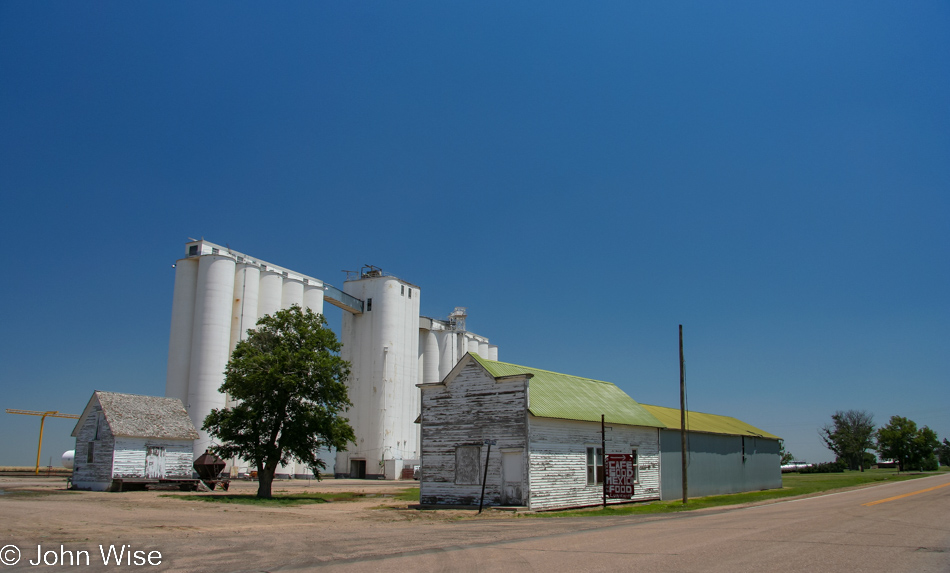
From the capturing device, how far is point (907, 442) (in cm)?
9869

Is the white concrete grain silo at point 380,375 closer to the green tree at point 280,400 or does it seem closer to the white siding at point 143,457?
the white siding at point 143,457

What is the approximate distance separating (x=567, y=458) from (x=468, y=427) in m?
4.74

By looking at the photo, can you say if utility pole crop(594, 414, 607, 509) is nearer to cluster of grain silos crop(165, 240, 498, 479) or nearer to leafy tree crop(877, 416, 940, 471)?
cluster of grain silos crop(165, 240, 498, 479)

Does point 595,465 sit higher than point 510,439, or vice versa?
point 510,439

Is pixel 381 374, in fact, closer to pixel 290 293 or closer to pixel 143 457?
pixel 290 293

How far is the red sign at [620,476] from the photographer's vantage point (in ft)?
99.9

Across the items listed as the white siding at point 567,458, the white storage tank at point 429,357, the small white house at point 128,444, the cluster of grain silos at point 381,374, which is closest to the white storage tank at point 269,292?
the cluster of grain silos at point 381,374

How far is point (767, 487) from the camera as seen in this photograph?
51.1m

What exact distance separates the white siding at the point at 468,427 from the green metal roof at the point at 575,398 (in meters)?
0.77

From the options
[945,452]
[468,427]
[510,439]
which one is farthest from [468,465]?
[945,452]

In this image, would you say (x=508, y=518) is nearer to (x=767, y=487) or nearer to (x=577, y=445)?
(x=577, y=445)

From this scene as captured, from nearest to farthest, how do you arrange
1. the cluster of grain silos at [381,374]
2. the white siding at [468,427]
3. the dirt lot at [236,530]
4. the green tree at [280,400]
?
1. the dirt lot at [236,530]
2. the white siding at [468,427]
3. the green tree at [280,400]
4. the cluster of grain silos at [381,374]

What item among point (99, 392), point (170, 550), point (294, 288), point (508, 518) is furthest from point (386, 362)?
point (170, 550)

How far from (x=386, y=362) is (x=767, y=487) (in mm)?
36600
